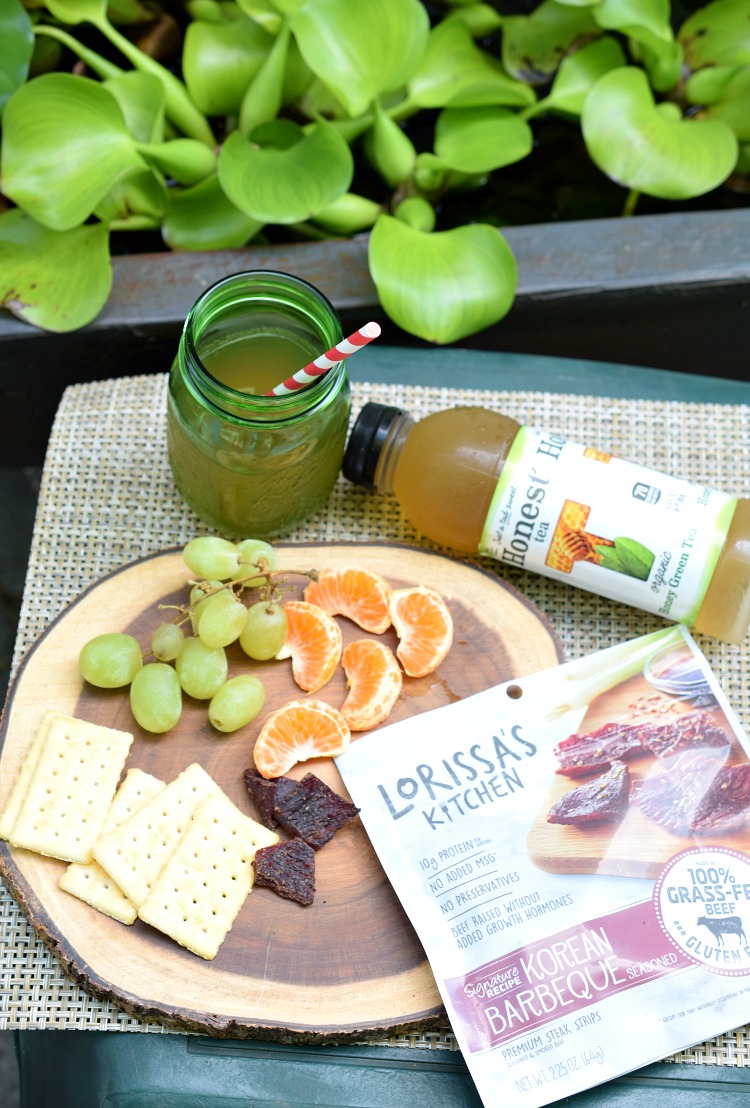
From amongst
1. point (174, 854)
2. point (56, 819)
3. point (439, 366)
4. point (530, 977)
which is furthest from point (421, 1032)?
point (439, 366)

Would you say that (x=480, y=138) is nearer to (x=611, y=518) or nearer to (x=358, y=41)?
(x=358, y=41)

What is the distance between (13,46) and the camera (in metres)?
1.26

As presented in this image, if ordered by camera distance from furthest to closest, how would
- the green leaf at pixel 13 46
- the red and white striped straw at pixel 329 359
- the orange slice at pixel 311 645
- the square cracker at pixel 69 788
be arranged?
the green leaf at pixel 13 46 → the orange slice at pixel 311 645 → the square cracker at pixel 69 788 → the red and white striped straw at pixel 329 359

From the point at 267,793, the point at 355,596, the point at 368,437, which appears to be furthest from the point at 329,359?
the point at 267,793

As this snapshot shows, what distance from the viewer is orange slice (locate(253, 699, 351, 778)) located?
42.4 inches

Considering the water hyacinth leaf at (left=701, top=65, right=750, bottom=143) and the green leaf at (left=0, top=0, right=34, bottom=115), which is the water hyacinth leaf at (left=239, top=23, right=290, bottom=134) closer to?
the green leaf at (left=0, top=0, right=34, bottom=115)

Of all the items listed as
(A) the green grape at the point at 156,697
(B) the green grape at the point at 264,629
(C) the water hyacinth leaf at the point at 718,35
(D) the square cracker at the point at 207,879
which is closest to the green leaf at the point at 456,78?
(C) the water hyacinth leaf at the point at 718,35

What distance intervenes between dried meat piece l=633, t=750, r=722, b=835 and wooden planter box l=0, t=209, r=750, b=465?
551mm

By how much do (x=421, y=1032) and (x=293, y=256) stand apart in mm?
941

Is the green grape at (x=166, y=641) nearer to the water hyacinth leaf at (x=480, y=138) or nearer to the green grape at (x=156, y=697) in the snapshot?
the green grape at (x=156, y=697)

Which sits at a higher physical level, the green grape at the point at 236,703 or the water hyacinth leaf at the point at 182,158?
the water hyacinth leaf at the point at 182,158

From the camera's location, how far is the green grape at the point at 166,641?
1073mm

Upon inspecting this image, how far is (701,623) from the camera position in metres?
1.16

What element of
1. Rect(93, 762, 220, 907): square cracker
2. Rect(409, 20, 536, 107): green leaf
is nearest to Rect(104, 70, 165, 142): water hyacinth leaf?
Rect(409, 20, 536, 107): green leaf
